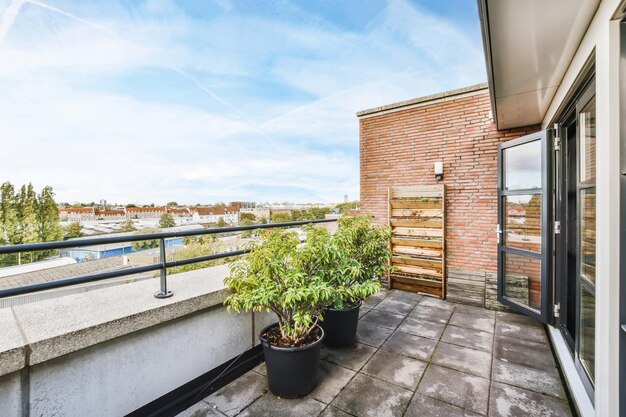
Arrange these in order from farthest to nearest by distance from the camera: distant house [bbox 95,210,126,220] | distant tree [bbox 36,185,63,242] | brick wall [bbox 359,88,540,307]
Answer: distant tree [bbox 36,185,63,242] → distant house [bbox 95,210,126,220] → brick wall [bbox 359,88,540,307]

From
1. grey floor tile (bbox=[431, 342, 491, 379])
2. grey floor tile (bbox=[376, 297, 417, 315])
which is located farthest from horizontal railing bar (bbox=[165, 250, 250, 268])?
grey floor tile (bbox=[376, 297, 417, 315])

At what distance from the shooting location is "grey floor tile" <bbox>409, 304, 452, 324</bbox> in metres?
3.36

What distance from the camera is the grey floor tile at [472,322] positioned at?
10.3 feet

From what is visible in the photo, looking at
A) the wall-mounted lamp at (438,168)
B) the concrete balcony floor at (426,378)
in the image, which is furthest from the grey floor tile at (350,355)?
the wall-mounted lamp at (438,168)

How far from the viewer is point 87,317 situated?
4.92 ft

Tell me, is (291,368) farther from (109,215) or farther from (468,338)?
(109,215)

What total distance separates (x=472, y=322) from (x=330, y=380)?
2.09m

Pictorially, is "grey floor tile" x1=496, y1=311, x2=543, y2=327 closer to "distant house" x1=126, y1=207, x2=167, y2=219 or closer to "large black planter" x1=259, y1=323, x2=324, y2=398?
"large black planter" x1=259, y1=323, x2=324, y2=398

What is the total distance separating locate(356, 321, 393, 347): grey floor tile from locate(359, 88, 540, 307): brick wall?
159 cm

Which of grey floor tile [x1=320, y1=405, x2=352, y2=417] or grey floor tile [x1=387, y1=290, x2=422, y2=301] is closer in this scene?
grey floor tile [x1=320, y1=405, x2=352, y2=417]

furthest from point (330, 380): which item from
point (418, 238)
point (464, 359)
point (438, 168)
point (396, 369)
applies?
point (438, 168)

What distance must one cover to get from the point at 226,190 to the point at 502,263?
96.9 ft

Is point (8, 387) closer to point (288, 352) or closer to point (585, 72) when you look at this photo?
point (288, 352)

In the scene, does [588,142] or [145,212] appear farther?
[145,212]
